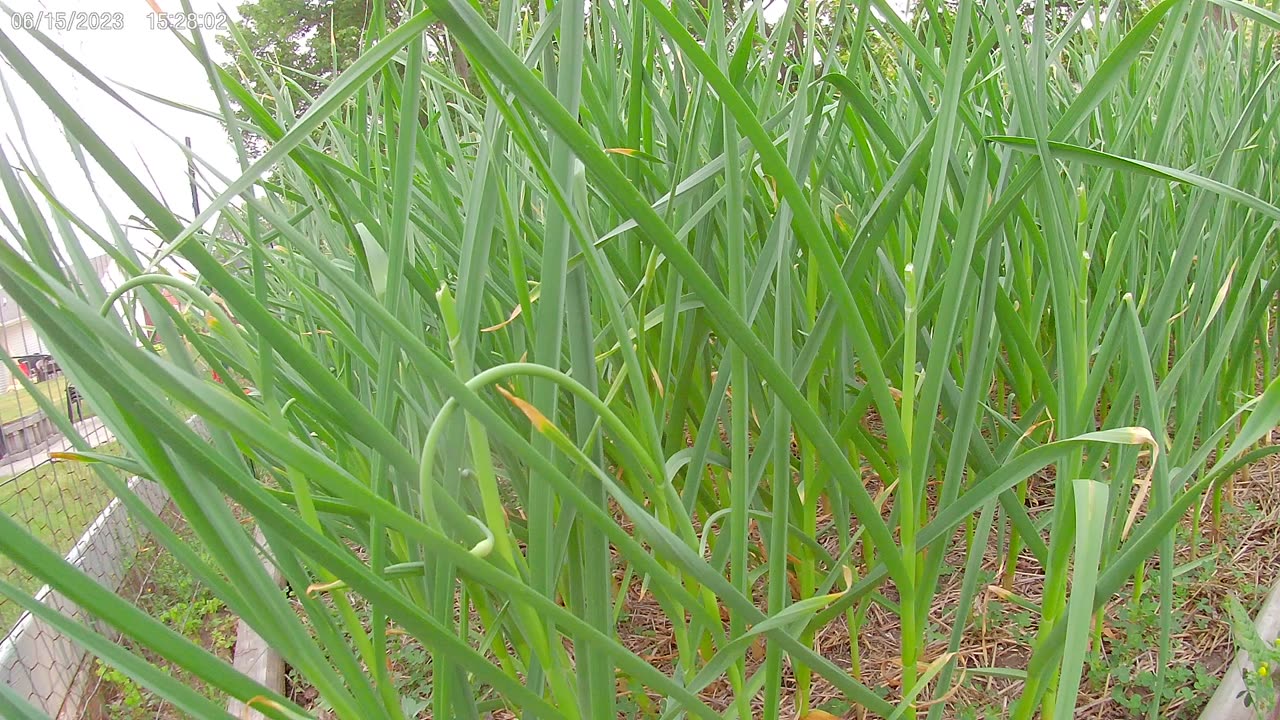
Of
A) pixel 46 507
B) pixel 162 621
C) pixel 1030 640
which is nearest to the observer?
pixel 1030 640

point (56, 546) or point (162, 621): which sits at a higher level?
point (56, 546)

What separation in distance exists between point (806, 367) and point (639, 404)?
15cm

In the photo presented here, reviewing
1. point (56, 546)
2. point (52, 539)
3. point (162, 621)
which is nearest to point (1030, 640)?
point (162, 621)

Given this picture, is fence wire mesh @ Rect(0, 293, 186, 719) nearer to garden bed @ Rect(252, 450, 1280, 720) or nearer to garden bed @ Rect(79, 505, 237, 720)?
garden bed @ Rect(79, 505, 237, 720)

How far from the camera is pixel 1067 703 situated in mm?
323

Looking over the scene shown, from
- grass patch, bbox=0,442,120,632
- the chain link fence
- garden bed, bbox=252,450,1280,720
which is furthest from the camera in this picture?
grass patch, bbox=0,442,120,632

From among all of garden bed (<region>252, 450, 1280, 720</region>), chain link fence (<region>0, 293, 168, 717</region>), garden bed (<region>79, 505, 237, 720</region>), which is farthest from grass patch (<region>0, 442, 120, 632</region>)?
garden bed (<region>252, 450, 1280, 720</region>)

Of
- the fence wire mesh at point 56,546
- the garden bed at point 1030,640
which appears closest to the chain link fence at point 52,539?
the fence wire mesh at point 56,546

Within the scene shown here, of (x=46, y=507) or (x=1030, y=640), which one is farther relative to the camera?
(x=46, y=507)

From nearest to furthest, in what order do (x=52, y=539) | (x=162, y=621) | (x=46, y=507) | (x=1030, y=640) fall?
(x=1030, y=640)
(x=162, y=621)
(x=46, y=507)
(x=52, y=539)

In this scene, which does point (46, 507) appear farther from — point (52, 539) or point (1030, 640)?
point (1030, 640)

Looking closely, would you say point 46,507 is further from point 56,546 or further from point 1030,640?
point 1030,640

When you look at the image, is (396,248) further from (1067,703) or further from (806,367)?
(1067,703)

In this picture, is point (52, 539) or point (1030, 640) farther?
point (52, 539)
